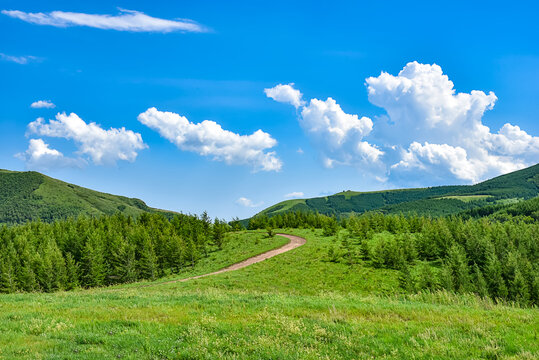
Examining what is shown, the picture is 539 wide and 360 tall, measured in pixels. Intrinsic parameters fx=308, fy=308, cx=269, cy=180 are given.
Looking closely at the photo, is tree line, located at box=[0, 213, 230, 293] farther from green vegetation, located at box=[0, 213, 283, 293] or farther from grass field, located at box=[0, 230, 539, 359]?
grass field, located at box=[0, 230, 539, 359]

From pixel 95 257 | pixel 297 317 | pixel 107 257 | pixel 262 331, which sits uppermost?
pixel 262 331

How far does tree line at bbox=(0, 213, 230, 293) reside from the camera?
2507 inches

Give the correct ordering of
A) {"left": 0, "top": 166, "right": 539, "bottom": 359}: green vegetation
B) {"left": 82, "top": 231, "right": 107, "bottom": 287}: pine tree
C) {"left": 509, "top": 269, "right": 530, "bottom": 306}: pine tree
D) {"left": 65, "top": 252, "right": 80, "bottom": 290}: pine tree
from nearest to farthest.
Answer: {"left": 0, "top": 166, "right": 539, "bottom": 359}: green vegetation
{"left": 509, "top": 269, "right": 530, "bottom": 306}: pine tree
{"left": 65, "top": 252, "right": 80, "bottom": 290}: pine tree
{"left": 82, "top": 231, "right": 107, "bottom": 287}: pine tree

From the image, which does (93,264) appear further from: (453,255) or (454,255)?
(454,255)

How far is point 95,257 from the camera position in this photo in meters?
68.1

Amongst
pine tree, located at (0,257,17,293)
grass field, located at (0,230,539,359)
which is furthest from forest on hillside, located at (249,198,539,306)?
pine tree, located at (0,257,17,293)

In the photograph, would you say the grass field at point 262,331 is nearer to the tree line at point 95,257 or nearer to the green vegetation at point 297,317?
the green vegetation at point 297,317

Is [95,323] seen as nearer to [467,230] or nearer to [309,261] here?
[309,261]

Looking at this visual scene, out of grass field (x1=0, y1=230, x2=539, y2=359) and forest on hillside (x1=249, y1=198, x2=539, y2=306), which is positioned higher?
grass field (x1=0, y1=230, x2=539, y2=359)

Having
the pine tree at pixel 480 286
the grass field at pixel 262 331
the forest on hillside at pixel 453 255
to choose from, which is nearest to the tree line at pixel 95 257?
the forest on hillside at pixel 453 255

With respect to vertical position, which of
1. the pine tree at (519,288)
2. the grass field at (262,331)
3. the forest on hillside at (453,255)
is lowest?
the pine tree at (519,288)

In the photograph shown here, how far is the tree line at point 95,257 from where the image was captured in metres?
63.7

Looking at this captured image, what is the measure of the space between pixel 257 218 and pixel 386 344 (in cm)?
9796

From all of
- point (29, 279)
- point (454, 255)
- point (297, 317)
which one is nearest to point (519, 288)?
point (454, 255)
